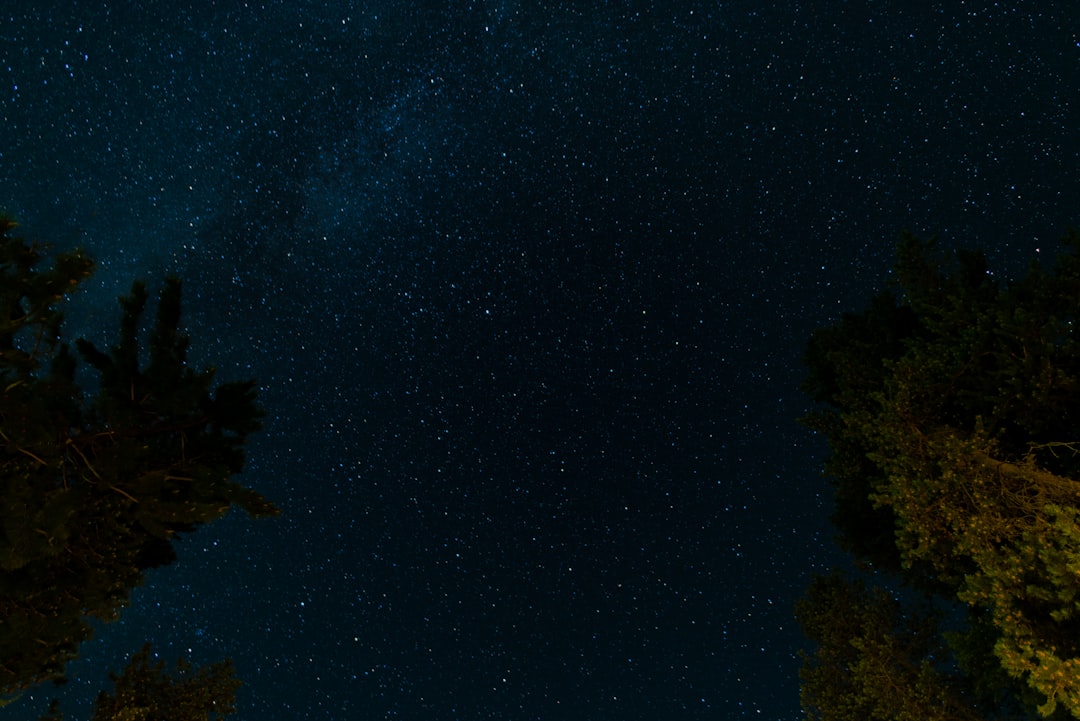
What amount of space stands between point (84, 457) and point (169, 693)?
525 centimetres

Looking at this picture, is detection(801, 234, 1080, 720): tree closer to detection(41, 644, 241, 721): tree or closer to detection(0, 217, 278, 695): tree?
detection(0, 217, 278, 695): tree

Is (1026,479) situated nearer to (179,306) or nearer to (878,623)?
(878,623)

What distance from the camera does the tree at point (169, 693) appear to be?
724 cm

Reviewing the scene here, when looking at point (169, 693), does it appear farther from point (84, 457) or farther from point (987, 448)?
point (987, 448)

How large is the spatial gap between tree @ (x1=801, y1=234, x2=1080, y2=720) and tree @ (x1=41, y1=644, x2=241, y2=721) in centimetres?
880

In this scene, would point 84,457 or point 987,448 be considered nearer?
point 84,457

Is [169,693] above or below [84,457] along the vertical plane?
below

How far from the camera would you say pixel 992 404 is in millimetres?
6441

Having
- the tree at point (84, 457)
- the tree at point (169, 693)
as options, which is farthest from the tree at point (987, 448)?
the tree at point (169, 693)

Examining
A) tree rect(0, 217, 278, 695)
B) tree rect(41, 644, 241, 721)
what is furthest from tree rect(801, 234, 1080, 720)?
tree rect(41, 644, 241, 721)

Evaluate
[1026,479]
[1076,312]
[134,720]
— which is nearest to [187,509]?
[134,720]

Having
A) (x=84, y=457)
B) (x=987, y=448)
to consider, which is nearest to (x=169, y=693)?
(x=84, y=457)

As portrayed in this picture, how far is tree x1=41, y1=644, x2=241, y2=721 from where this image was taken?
7.24 meters

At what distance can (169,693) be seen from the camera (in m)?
7.93
